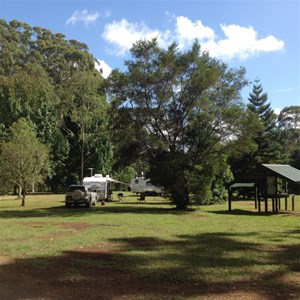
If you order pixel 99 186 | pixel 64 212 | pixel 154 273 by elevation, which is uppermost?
pixel 99 186

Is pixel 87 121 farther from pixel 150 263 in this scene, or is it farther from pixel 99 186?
pixel 150 263

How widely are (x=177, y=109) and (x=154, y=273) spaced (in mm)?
20274

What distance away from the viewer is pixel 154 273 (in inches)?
321

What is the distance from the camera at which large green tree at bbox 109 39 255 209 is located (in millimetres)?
26688

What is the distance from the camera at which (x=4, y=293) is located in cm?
675

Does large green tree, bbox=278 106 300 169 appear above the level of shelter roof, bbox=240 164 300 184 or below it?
above

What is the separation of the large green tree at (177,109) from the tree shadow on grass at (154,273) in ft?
51.4

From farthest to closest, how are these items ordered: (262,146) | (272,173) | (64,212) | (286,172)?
(262,146)
(286,172)
(272,173)
(64,212)

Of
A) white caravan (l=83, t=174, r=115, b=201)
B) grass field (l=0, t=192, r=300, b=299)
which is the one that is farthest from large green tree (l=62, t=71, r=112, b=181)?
grass field (l=0, t=192, r=300, b=299)

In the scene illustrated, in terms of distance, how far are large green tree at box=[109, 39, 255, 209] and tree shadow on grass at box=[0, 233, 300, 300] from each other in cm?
1567

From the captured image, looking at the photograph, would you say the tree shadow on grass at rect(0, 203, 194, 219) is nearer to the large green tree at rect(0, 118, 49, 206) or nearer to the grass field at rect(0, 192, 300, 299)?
the large green tree at rect(0, 118, 49, 206)

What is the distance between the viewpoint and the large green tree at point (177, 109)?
26688 mm

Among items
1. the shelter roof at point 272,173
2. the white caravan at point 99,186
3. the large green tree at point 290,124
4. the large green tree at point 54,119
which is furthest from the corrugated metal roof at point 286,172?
the large green tree at point 290,124

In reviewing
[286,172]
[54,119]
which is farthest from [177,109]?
[54,119]
